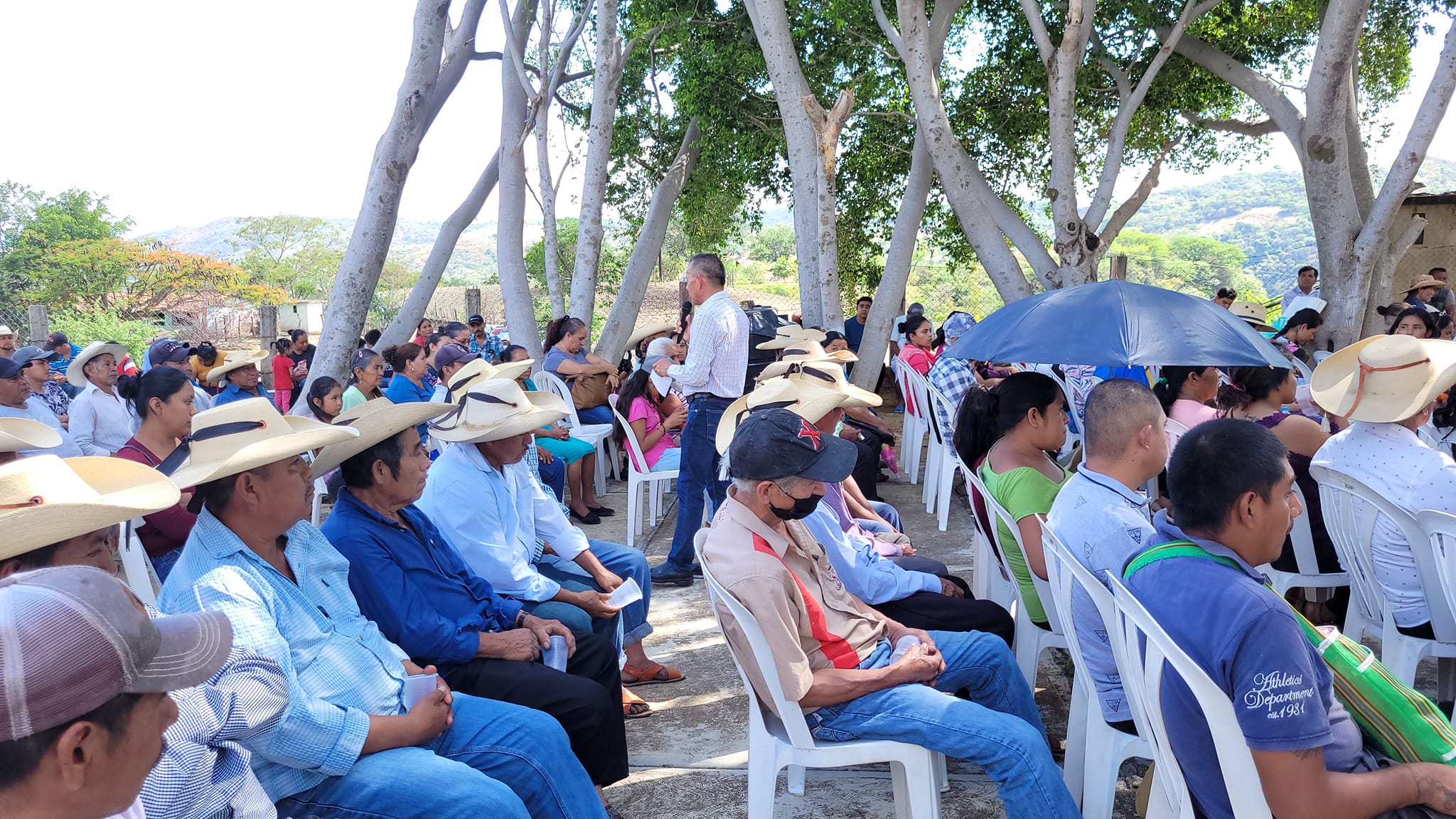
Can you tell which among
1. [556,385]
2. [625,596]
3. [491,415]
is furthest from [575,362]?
[625,596]

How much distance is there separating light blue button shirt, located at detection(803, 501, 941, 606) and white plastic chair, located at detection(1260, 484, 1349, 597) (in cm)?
144

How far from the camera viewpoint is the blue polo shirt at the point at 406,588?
9.64 feet

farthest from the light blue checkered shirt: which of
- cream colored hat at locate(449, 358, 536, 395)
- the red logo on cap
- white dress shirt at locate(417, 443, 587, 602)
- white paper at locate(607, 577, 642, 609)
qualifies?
cream colored hat at locate(449, 358, 536, 395)

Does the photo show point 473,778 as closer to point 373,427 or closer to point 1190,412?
point 373,427

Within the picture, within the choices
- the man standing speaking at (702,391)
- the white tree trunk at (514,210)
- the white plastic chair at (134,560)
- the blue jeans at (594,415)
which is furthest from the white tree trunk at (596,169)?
the white plastic chair at (134,560)

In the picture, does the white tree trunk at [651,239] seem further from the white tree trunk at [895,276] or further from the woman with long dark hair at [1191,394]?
the woman with long dark hair at [1191,394]

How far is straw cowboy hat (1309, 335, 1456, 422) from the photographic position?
327cm

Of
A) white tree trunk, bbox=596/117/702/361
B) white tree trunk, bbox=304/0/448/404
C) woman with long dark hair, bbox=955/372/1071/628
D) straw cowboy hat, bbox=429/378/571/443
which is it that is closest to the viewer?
woman with long dark hair, bbox=955/372/1071/628

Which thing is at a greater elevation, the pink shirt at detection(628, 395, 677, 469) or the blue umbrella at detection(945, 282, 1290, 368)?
the blue umbrella at detection(945, 282, 1290, 368)

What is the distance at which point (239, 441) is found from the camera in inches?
102

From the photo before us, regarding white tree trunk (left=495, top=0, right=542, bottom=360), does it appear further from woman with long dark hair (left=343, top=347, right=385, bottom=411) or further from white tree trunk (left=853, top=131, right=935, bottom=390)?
white tree trunk (left=853, top=131, right=935, bottom=390)

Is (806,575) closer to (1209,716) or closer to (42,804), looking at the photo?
(1209,716)

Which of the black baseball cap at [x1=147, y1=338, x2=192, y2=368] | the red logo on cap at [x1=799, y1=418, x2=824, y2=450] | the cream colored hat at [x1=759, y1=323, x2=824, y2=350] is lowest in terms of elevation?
the red logo on cap at [x1=799, y1=418, x2=824, y2=450]

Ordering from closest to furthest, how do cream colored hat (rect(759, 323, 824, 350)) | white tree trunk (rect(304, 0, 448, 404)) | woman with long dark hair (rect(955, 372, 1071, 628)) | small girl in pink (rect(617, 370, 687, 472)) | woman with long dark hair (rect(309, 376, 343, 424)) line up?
woman with long dark hair (rect(955, 372, 1071, 628)), woman with long dark hair (rect(309, 376, 343, 424)), small girl in pink (rect(617, 370, 687, 472)), white tree trunk (rect(304, 0, 448, 404)), cream colored hat (rect(759, 323, 824, 350))
